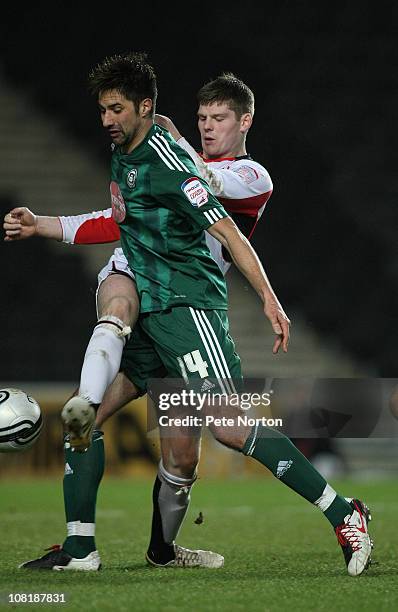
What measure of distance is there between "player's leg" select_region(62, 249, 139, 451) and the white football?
0.81 feet

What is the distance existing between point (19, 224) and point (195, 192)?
67 centimetres

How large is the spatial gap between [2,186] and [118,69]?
256 inches

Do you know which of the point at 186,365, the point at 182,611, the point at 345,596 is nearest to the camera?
the point at 182,611

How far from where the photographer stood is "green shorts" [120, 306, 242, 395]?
11.5ft

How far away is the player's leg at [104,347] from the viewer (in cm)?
308

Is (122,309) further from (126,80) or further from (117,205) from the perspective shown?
(126,80)

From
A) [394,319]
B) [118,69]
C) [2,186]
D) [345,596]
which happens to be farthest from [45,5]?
[345,596]

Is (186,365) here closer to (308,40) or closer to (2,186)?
(2,186)

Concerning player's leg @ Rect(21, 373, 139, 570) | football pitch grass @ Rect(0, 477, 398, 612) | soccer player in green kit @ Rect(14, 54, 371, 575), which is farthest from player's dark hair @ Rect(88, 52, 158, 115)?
football pitch grass @ Rect(0, 477, 398, 612)

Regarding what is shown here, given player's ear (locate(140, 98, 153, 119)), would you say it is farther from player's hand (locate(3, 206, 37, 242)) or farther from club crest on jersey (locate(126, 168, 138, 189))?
player's hand (locate(3, 206, 37, 242))

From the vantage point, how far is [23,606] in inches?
105

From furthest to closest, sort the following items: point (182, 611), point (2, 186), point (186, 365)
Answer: point (2, 186)
point (186, 365)
point (182, 611)

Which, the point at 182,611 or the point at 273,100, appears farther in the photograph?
the point at 273,100

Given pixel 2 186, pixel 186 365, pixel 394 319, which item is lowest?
pixel 394 319
